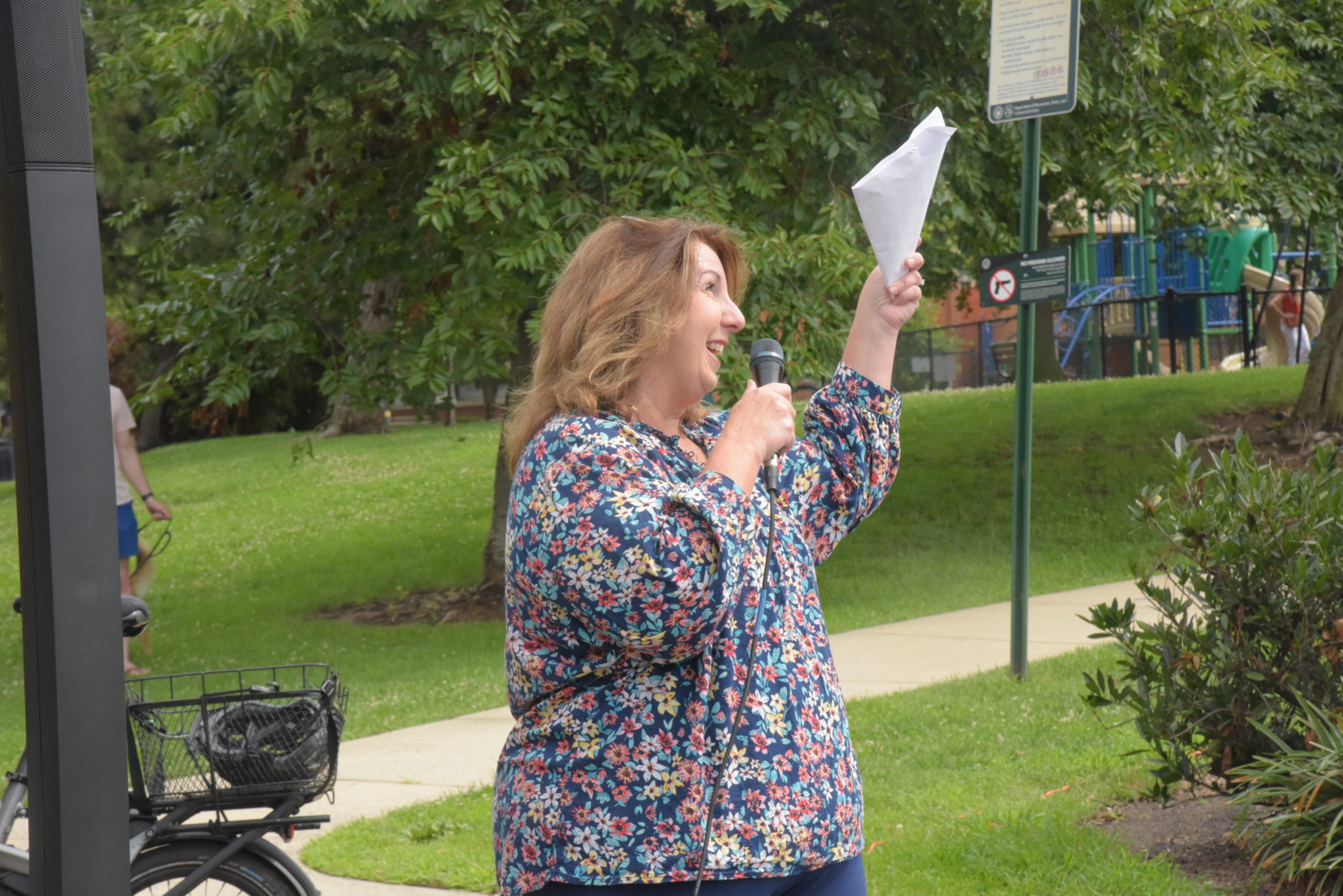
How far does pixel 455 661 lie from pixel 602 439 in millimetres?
7566

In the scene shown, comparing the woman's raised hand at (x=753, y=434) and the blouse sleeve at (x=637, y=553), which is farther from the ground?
the woman's raised hand at (x=753, y=434)

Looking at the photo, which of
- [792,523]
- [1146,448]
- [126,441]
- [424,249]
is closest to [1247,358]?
[1146,448]

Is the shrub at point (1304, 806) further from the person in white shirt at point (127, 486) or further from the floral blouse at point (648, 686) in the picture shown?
the person in white shirt at point (127, 486)

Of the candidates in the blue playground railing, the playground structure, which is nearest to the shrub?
the playground structure

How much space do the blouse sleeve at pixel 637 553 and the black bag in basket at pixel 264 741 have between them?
65.8 inches

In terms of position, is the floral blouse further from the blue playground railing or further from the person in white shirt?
the blue playground railing

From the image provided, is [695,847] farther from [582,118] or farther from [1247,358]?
[1247,358]

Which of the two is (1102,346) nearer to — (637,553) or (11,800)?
(11,800)

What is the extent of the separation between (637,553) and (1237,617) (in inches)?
112

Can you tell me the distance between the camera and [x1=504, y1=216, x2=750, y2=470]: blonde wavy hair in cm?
242

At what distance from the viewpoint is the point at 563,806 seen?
2277 millimetres

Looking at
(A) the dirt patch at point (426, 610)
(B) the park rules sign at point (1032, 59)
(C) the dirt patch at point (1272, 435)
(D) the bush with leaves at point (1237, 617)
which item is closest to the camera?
(D) the bush with leaves at point (1237, 617)

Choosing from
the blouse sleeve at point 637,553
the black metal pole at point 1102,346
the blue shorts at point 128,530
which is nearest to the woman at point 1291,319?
the black metal pole at point 1102,346

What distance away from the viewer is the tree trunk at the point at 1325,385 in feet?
45.5
